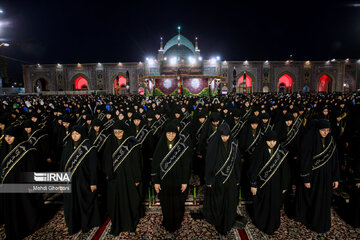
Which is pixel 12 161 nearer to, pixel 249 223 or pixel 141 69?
pixel 249 223

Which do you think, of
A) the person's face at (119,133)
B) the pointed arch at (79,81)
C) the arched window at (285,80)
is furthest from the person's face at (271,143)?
the arched window at (285,80)

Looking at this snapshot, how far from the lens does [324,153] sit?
3240 mm

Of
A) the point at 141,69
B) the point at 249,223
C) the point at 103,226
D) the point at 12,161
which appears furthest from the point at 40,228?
the point at 141,69

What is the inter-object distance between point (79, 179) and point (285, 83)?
136 ft

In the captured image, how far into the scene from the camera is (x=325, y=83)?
37.9 m

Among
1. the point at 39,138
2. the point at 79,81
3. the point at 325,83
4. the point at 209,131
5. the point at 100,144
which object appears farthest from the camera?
the point at 79,81

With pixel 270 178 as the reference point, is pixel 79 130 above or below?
above

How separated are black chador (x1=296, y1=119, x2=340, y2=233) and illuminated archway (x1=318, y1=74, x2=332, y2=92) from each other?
4136 cm

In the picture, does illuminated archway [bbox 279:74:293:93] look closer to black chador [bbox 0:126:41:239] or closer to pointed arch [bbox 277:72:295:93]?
pointed arch [bbox 277:72:295:93]

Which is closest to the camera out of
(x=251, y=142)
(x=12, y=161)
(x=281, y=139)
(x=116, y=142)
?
(x=12, y=161)

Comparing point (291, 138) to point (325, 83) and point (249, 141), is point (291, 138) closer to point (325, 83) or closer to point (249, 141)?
point (249, 141)

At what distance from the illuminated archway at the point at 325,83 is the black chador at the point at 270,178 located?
41.9 metres

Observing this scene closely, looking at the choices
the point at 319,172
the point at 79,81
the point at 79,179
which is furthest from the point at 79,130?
the point at 79,81

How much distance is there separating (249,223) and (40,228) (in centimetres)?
363
